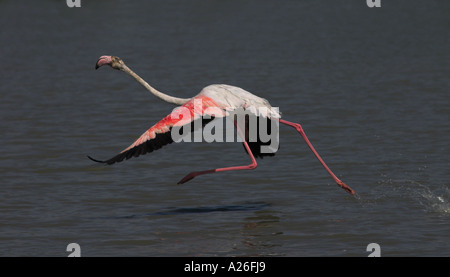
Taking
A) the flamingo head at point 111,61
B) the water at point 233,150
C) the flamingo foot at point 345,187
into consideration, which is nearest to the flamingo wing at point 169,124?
the water at point 233,150

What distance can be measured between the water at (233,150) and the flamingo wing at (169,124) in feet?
3.05

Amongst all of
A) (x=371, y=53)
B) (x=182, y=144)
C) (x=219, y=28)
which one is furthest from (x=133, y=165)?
(x=219, y=28)

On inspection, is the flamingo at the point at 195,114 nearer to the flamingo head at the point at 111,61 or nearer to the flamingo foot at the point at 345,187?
the flamingo foot at the point at 345,187

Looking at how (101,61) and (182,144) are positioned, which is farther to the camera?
(182,144)

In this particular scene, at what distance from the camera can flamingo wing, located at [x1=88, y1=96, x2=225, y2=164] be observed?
37.1 ft

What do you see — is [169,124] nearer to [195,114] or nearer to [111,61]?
[195,114]

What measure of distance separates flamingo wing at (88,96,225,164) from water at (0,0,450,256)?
3.05 feet

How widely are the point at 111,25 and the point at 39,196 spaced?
27.1 meters

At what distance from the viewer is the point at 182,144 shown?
16.9 m

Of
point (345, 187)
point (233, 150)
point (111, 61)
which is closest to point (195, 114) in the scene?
point (111, 61)

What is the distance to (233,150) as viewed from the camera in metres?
16.4

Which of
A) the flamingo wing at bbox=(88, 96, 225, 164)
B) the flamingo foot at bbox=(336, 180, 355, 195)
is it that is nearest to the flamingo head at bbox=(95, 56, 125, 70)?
the flamingo wing at bbox=(88, 96, 225, 164)

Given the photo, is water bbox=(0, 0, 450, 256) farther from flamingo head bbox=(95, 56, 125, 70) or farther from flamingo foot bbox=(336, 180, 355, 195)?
flamingo head bbox=(95, 56, 125, 70)

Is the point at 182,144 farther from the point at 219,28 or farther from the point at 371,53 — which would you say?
the point at 219,28
